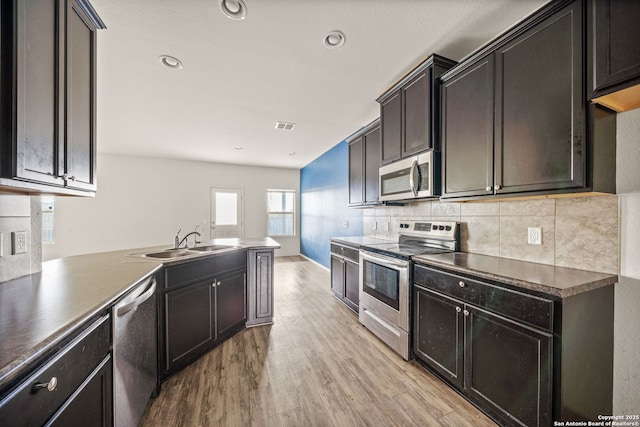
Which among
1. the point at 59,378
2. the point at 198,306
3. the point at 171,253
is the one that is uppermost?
the point at 171,253

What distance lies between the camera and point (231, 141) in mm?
4523

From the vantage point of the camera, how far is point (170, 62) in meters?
2.16

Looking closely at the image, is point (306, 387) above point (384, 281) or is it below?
A: below

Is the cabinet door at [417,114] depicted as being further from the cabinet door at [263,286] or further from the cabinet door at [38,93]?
the cabinet door at [38,93]

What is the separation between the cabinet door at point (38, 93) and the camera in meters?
0.98

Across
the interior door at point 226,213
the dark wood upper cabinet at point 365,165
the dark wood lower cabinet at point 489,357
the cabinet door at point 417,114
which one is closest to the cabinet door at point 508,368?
the dark wood lower cabinet at point 489,357

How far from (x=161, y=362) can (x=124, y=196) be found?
5328mm

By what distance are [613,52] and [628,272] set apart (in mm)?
1158

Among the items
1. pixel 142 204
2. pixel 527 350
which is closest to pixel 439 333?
pixel 527 350

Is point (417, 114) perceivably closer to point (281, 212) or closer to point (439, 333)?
point (439, 333)

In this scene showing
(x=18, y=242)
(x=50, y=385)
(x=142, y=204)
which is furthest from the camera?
(x=142, y=204)

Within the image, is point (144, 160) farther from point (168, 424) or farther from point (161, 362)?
point (168, 424)

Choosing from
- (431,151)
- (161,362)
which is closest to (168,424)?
(161,362)

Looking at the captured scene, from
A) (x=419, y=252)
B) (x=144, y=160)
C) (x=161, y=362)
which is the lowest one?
(x=161, y=362)
